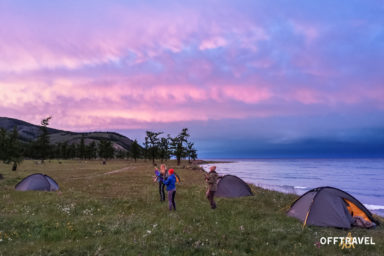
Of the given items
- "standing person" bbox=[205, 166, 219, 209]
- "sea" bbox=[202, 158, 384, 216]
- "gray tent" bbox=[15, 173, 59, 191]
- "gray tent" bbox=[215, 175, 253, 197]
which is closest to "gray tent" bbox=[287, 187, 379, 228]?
"standing person" bbox=[205, 166, 219, 209]

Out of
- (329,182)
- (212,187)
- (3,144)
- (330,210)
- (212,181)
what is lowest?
(329,182)

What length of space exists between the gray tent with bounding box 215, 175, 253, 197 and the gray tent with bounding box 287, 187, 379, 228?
774 centimetres

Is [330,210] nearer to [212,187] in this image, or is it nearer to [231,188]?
[212,187]

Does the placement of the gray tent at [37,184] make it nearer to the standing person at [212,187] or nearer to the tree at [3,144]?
the standing person at [212,187]

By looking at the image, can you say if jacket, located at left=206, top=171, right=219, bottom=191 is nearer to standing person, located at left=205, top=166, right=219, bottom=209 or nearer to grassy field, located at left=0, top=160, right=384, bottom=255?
standing person, located at left=205, top=166, right=219, bottom=209

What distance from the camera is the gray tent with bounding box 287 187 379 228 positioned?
45.3ft

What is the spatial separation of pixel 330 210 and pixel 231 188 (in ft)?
33.0

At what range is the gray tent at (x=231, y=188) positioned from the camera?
902 inches

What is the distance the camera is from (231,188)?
23.2 meters

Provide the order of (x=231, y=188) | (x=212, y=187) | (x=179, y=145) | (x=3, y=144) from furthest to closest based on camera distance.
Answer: (x=179, y=145) < (x=3, y=144) < (x=231, y=188) < (x=212, y=187)

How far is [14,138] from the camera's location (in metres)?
56.1

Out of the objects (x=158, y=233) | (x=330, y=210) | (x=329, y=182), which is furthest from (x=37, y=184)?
(x=329, y=182)

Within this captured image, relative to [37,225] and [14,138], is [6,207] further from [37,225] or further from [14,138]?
[14,138]

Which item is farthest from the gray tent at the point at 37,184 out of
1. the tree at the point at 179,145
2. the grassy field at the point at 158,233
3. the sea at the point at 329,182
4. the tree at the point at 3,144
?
the tree at the point at 179,145
